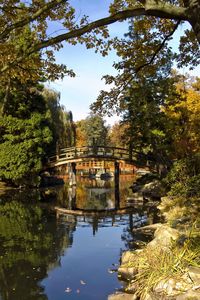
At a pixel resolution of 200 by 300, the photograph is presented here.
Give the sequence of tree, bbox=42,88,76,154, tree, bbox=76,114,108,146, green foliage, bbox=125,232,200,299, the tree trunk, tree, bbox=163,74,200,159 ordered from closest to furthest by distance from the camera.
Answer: the tree trunk, green foliage, bbox=125,232,200,299, tree, bbox=163,74,200,159, tree, bbox=42,88,76,154, tree, bbox=76,114,108,146

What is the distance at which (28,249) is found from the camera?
11.4 metres

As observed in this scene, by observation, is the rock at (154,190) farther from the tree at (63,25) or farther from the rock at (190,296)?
the rock at (190,296)

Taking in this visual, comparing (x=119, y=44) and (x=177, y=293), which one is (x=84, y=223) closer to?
(x=119, y=44)

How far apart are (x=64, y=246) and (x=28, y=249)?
1.24 metres

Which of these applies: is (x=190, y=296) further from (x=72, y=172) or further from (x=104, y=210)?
(x=72, y=172)

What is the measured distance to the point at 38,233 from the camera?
1381cm

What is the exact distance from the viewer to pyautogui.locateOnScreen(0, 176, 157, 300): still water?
27.1ft

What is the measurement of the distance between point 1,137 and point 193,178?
747 inches

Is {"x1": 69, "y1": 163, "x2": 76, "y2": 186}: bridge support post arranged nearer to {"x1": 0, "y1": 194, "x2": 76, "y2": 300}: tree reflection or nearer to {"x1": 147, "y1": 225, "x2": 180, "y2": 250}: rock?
{"x1": 0, "y1": 194, "x2": 76, "y2": 300}: tree reflection

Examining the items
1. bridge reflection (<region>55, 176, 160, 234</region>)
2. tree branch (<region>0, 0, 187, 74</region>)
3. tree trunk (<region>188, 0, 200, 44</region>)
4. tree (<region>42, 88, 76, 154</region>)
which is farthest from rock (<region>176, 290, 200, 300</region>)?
tree (<region>42, 88, 76, 154</region>)

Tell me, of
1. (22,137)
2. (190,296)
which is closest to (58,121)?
(22,137)

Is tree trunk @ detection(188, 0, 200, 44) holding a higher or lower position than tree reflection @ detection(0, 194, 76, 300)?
higher

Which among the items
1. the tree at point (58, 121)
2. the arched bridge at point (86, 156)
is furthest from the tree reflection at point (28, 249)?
the tree at point (58, 121)

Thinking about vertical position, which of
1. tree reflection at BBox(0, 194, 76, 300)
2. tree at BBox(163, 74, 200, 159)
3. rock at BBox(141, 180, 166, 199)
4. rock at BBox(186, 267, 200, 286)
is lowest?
tree reflection at BBox(0, 194, 76, 300)
